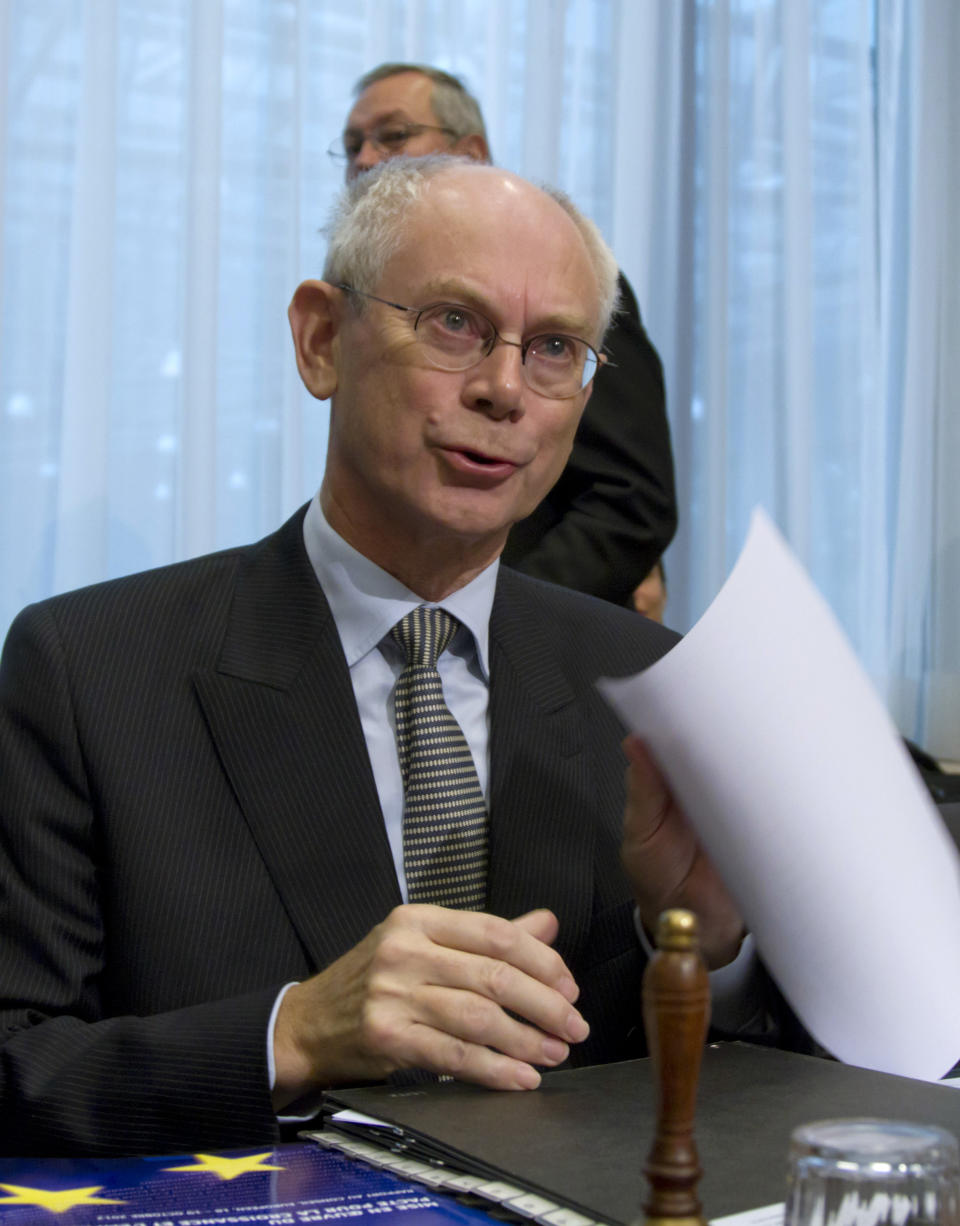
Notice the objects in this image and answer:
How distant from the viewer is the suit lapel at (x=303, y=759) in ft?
3.88

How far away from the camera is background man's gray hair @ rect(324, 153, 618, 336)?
1385mm

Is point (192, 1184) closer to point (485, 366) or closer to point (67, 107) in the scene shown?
point (485, 366)

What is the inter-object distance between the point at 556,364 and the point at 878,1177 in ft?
3.35

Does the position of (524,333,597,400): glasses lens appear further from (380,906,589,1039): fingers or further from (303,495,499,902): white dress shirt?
(380,906,589,1039): fingers

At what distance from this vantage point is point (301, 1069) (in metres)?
0.99

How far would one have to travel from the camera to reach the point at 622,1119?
806 millimetres

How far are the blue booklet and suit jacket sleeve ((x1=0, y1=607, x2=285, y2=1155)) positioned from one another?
6.1 inches

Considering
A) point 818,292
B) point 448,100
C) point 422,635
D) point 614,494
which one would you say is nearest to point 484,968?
point 422,635

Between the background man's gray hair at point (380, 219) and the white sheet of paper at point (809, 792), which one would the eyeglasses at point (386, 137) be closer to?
the background man's gray hair at point (380, 219)

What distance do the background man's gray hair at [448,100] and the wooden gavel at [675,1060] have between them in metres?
2.11

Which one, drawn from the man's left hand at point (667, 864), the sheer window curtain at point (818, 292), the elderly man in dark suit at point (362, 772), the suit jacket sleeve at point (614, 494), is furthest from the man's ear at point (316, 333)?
the sheer window curtain at point (818, 292)

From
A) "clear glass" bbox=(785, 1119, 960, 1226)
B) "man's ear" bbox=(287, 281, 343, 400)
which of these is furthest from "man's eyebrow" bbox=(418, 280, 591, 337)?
"clear glass" bbox=(785, 1119, 960, 1226)

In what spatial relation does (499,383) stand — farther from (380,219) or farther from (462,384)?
(380,219)

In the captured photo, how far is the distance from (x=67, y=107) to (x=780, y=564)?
1.94 meters
